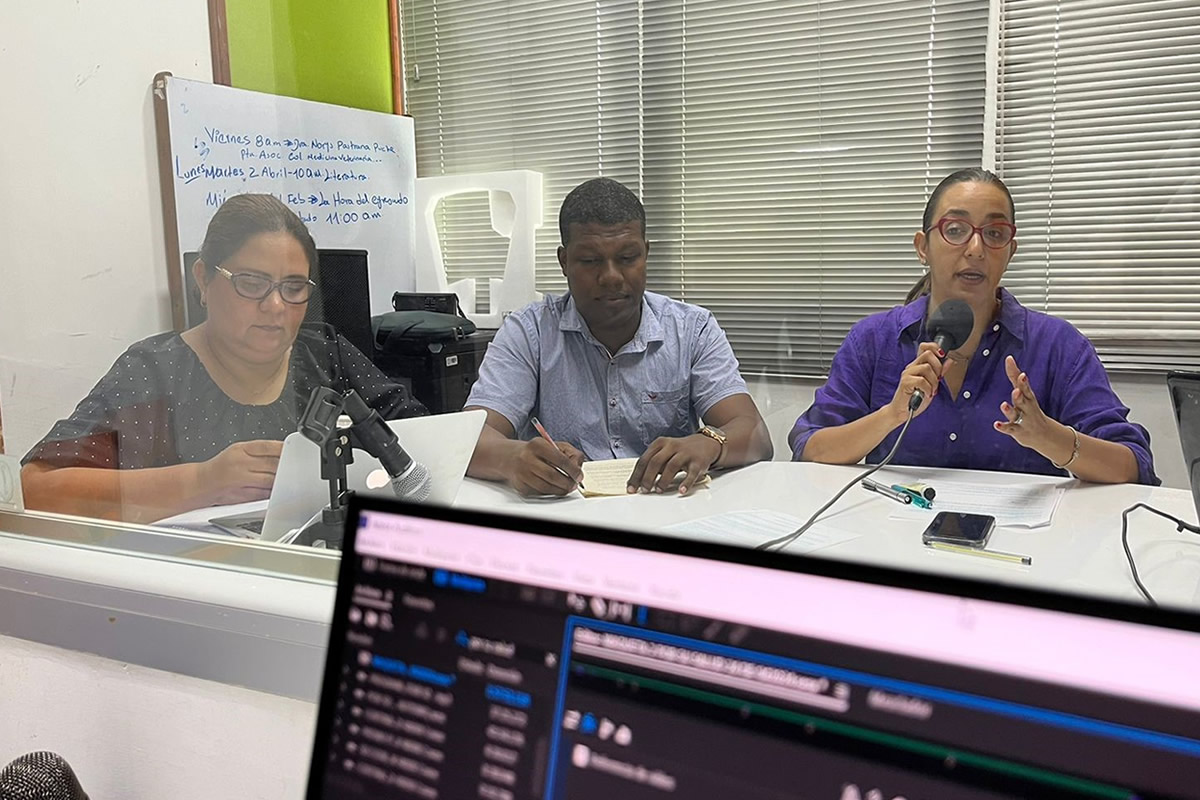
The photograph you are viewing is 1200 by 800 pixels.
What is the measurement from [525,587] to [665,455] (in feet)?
3.81

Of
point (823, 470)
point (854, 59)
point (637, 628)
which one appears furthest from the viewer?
point (854, 59)

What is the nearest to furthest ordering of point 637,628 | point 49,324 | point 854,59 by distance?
1. point 637,628
2. point 49,324
3. point 854,59

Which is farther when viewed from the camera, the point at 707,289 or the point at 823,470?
the point at 707,289

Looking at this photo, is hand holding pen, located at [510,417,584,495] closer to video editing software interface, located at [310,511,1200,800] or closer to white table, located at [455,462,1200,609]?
white table, located at [455,462,1200,609]

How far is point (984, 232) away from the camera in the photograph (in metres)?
1.71

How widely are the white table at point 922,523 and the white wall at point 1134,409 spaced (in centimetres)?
6

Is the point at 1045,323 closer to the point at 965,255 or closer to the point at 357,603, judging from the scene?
the point at 965,255

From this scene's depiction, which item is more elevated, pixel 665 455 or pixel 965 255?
pixel 965 255

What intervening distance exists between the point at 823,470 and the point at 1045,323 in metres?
0.51

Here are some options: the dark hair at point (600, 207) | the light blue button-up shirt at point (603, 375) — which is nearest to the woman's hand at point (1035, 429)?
the light blue button-up shirt at point (603, 375)

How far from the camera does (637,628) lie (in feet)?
1.07

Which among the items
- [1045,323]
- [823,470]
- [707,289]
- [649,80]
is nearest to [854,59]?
[649,80]

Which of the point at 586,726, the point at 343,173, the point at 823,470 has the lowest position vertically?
the point at 823,470

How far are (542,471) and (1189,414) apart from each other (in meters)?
0.90
